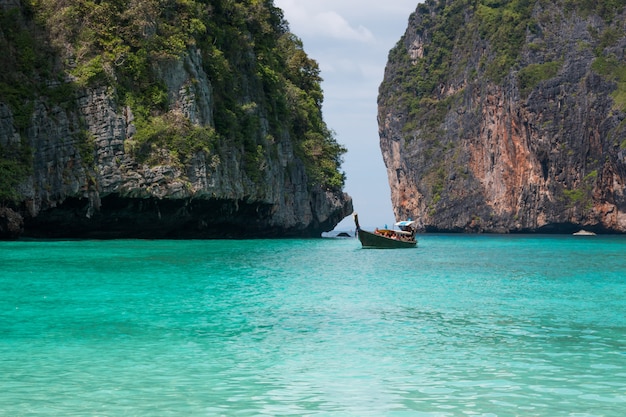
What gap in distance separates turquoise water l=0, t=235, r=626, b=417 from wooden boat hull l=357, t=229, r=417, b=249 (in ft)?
79.9

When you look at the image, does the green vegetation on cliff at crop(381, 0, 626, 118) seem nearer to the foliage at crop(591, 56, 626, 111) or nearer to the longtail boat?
the foliage at crop(591, 56, 626, 111)

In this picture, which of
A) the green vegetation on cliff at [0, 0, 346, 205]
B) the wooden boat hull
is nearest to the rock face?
the wooden boat hull

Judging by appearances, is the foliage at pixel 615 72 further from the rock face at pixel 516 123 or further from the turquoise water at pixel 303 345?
the turquoise water at pixel 303 345

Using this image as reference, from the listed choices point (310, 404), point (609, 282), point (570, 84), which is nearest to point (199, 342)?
point (310, 404)

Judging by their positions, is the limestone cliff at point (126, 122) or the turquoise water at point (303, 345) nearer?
the turquoise water at point (303, 345)

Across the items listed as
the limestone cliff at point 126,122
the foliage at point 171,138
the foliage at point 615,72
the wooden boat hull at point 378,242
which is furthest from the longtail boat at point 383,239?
the foliage at point 615,72

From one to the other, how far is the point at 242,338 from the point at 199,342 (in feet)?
2.65

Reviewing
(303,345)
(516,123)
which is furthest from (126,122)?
(516,123)

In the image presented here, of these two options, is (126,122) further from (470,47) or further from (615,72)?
(470,47)

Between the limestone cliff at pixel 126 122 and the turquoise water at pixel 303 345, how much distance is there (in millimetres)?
17198

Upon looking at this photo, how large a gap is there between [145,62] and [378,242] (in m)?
18.3

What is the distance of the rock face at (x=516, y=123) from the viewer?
287ft

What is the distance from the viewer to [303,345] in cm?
1209

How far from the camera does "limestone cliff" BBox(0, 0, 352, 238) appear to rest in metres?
39.9
